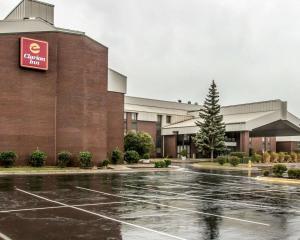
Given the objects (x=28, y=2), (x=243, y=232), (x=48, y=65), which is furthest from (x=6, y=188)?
(x=28, y=2)

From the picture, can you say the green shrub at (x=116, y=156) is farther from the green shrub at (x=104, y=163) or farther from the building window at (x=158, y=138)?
the building window at (x=158, y=138)

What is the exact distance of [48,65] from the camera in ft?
122

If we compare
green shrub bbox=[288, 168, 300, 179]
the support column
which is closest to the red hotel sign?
green shrub bbox=[288, 168, 300, 179]

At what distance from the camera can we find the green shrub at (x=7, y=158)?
33.8m

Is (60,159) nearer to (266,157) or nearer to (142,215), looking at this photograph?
(142,215)

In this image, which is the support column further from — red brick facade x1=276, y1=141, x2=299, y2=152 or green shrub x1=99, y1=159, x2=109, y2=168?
red brick facade x1=276, y1=141, x2=299, y2=152

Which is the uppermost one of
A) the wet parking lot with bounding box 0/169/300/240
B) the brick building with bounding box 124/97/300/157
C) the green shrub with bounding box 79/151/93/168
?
the brick building with bounding box 124/97/300/157

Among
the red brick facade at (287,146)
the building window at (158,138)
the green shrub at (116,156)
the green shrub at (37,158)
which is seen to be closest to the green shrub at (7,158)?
the green shrub at (37,158)

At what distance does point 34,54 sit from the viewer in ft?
119

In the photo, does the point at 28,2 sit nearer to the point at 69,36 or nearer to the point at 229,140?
the point at 69,36

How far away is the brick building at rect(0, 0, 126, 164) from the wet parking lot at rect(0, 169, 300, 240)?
16.9 m

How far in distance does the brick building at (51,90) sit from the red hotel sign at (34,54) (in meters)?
0.09

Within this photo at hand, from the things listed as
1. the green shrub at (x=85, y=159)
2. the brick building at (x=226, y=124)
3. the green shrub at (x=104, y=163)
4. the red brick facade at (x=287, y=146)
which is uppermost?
the brick building at (x=226, y=124)

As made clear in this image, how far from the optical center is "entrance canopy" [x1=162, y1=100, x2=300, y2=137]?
61.7m
